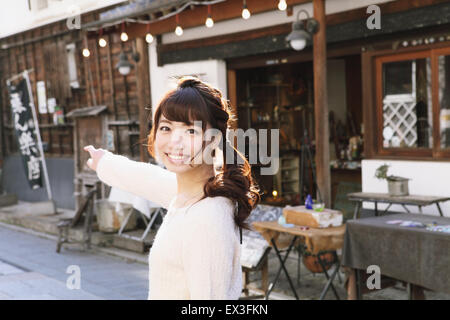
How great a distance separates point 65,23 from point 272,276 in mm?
9575

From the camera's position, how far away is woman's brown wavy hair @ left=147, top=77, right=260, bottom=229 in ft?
5.90

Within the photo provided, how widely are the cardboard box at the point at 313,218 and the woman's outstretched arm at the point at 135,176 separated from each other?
491 cm

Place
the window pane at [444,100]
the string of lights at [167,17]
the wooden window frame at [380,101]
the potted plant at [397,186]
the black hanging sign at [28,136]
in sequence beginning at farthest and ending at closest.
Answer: the black hanging sign at [28,136] < the string of lights at [167,17] < the wooden window frame at [380,101] < the window pane at [444,100] < the potted plant at [397,186]

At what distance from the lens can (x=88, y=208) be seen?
11352 mm

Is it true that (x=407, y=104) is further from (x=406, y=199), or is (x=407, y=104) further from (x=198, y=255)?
(x=198, y=255)

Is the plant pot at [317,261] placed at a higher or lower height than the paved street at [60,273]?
higher

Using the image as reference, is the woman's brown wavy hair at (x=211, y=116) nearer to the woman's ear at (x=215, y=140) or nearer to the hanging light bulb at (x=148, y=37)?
the woman's ear at (x=215, y=140)

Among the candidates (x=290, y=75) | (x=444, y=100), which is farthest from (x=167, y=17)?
(x=444, y=100)

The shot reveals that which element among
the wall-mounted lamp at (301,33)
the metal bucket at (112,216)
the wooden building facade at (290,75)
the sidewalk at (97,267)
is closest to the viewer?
the wooden building facade at (290,75)

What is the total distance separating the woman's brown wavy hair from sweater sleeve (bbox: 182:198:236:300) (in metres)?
0.09

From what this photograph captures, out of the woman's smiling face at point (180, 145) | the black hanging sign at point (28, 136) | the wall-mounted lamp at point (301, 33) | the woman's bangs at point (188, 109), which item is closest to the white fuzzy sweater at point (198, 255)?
the woman's smiling face at point (180, 145)

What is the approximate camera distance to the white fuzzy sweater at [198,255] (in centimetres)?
168

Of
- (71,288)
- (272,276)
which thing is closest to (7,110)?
(71,288)
